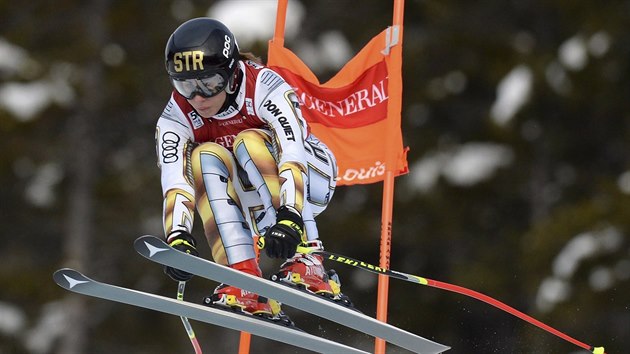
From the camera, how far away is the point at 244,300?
21.4ft

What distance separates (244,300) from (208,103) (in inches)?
37.0

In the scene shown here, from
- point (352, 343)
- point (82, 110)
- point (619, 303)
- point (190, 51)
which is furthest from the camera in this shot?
point (82, 110)

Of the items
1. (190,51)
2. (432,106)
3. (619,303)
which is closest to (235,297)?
(190,51)

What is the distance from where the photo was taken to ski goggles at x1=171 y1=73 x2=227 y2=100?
6.34m

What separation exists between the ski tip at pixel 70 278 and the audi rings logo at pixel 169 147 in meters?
0.71

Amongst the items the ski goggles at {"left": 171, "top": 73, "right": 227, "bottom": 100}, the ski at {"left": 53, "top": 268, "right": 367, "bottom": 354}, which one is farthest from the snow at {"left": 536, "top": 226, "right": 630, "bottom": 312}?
the ski goggles at {"left": 171, "top": 73, "right": 227, "bottom": 100}

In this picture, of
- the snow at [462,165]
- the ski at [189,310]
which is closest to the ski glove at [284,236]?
the ski at [189,310]

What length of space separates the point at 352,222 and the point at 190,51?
14047 millimetres

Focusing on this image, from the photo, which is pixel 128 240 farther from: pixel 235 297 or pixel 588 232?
pixel 235 297

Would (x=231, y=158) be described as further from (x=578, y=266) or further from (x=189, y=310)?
(x=578, y=266)

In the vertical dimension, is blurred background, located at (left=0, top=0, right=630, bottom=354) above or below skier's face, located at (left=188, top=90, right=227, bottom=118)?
above

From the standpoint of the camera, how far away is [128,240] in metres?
20.7

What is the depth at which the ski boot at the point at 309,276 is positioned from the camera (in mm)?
6441

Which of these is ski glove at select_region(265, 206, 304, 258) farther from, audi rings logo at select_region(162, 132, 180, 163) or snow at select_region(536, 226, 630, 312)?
snow at select_region(536, 226, 630, 312)
